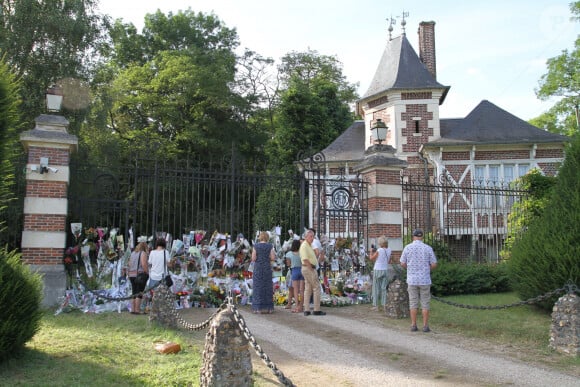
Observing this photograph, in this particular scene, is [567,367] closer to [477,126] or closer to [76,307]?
[76,307]

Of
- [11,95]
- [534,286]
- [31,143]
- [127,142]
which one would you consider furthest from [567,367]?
[127,142]

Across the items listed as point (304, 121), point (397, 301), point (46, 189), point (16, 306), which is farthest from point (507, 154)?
point (16, 306)

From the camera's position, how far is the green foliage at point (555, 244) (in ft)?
25.9

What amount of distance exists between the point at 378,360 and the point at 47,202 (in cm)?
643

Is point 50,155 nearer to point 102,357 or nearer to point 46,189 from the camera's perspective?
point 46,189

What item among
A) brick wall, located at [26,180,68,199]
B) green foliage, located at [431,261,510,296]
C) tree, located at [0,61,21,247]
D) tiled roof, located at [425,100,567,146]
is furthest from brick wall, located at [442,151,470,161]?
tree, located at [0,61,21,247]

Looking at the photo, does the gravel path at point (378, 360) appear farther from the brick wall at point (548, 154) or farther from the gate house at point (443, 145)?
the brick wall at point (548, 154)

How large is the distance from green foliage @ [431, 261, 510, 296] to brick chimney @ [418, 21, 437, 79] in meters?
14.0

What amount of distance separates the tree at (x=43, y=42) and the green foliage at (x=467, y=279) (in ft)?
45.9

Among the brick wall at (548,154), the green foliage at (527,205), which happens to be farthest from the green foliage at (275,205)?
the brick wall at (548,154)

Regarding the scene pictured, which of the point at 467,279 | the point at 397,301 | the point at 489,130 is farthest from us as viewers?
the point at 489,130

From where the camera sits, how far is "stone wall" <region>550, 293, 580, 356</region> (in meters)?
6.17

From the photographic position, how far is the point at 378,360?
19.1ft

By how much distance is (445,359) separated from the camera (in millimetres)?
5906
